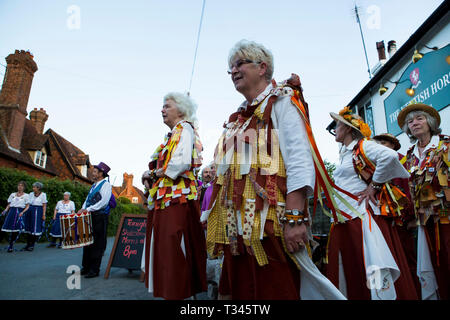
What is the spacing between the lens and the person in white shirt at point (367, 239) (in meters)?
2.11

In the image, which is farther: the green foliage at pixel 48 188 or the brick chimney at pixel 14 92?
the brick chimney at pixel 14 92

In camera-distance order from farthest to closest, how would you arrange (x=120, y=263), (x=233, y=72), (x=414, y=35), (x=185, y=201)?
(x=414, y=35), (x=120, y=263), (x=185, y=201), (x=233, y=72)

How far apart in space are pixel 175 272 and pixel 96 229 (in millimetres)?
3162

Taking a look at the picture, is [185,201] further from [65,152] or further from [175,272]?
[65,152]

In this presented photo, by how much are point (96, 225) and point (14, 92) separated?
18.2 meters

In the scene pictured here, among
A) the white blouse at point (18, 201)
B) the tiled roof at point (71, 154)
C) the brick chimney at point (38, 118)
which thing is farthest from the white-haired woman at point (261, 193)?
the brick chimney at point (38, 118)

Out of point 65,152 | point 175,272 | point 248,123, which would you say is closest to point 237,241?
point 248,123

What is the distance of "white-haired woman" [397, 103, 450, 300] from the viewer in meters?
2.68

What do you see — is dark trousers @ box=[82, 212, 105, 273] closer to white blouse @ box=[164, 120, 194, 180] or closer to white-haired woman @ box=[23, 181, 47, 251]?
white blouse @ box=[164, 120, 194, 180]

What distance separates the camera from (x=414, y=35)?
815 centimetres

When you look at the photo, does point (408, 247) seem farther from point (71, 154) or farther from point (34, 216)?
point (71, 154)

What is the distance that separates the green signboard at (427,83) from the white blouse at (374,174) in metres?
6.15

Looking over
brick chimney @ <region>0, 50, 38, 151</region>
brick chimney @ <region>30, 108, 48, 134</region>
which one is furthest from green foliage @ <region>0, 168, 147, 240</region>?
brick chimney @ <region>30, 108, 48, 134</region>

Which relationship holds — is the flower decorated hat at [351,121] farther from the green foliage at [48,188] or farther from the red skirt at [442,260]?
the green foliage at [48,188]
